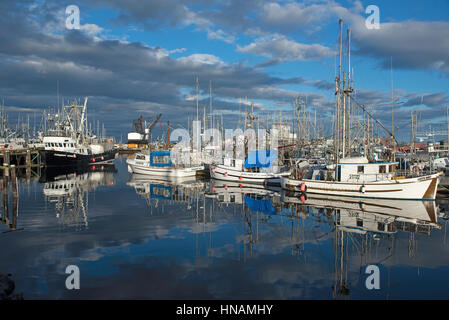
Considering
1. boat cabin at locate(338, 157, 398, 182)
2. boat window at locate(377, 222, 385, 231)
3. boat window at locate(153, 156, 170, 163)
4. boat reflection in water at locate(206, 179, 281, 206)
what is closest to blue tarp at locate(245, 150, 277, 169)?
boat reflection in water at locate(206, 179, 281, 206)

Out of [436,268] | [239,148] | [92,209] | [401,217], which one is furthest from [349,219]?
[239,148]

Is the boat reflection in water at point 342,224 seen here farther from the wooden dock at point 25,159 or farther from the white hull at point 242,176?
the wooden dock at point 25,159

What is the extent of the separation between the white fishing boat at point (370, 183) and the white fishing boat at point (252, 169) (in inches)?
345

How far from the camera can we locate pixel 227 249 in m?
14.3

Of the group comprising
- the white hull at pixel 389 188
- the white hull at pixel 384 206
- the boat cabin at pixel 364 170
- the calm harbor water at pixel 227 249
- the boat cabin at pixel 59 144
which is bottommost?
the calm harbor water at pixel 227 249

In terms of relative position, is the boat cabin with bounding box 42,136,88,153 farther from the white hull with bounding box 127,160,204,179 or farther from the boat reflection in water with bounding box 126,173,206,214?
the boat reflection in water with bounding box 126,173,206,214

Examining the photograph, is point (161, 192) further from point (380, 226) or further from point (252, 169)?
point (380, 226)

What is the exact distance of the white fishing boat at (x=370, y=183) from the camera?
82.0 ft

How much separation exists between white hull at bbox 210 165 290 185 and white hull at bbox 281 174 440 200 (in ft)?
29.5

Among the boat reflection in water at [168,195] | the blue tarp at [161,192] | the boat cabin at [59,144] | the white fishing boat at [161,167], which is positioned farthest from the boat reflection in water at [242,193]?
the boat cabin at [59,144]

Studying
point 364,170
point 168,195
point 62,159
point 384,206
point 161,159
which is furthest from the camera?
point 62,159

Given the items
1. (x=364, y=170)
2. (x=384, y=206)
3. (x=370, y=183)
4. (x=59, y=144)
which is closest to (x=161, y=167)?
(x=59, y=144)

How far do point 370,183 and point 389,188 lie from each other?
1.44 m
